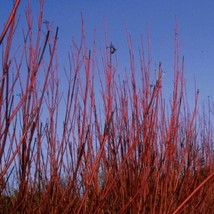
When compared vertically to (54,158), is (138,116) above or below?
above

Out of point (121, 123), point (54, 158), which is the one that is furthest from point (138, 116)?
point (54, 158)

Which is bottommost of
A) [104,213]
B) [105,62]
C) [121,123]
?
[104,213]

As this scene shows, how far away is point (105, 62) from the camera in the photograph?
236 centimetres

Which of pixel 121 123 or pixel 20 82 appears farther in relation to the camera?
pixel 121 123

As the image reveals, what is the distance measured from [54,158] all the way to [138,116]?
62cm

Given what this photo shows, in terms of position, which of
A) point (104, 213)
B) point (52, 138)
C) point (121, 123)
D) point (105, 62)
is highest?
point (105, 62)

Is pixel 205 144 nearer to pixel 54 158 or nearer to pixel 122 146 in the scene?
pixel 122 146

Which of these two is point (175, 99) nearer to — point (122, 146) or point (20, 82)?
point (122, 146)

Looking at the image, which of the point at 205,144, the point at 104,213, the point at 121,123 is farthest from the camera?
the point at 205,144

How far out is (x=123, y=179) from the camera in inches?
97.3

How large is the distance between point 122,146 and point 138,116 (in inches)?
7.0

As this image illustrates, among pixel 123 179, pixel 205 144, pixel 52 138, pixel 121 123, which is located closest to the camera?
pixel 52 138

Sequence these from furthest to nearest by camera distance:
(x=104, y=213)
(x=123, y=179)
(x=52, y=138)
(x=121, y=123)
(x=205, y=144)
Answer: (x=205, y=144) → (x=104, y=213) → (x=123, y=179) → (x=121, y=123) → (x=52, y=138)

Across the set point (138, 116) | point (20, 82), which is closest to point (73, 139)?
Result: point (138, 116)
